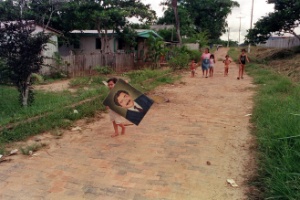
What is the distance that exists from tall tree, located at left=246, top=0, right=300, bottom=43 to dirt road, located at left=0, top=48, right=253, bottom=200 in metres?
15.4

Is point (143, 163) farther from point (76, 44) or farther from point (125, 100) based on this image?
point (76, 44)

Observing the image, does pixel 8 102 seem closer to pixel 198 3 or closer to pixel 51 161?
pixel 51 161

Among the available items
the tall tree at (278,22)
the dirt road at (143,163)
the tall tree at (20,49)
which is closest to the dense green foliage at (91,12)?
the tall tree at (278,22)

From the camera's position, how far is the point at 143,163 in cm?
398

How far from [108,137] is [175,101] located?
3394 millimetres

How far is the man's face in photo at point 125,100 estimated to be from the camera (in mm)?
4785

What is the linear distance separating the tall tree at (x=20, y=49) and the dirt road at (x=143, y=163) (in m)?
2.32

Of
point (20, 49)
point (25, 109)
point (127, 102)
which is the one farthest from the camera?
point (20, 49)

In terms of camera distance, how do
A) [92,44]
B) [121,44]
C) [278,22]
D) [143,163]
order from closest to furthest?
[143,163] → [278,22] → [92,44] → [121,44]

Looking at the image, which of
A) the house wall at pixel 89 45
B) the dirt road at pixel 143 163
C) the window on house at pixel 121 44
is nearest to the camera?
the dirt road at pixel 143 163

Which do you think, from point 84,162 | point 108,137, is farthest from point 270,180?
point 108,137

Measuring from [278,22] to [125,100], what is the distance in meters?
18.0

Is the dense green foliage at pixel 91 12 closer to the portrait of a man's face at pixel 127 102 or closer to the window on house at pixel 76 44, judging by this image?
the window on house at pixel 76 44

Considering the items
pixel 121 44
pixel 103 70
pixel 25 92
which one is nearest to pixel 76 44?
pixel 121 44
